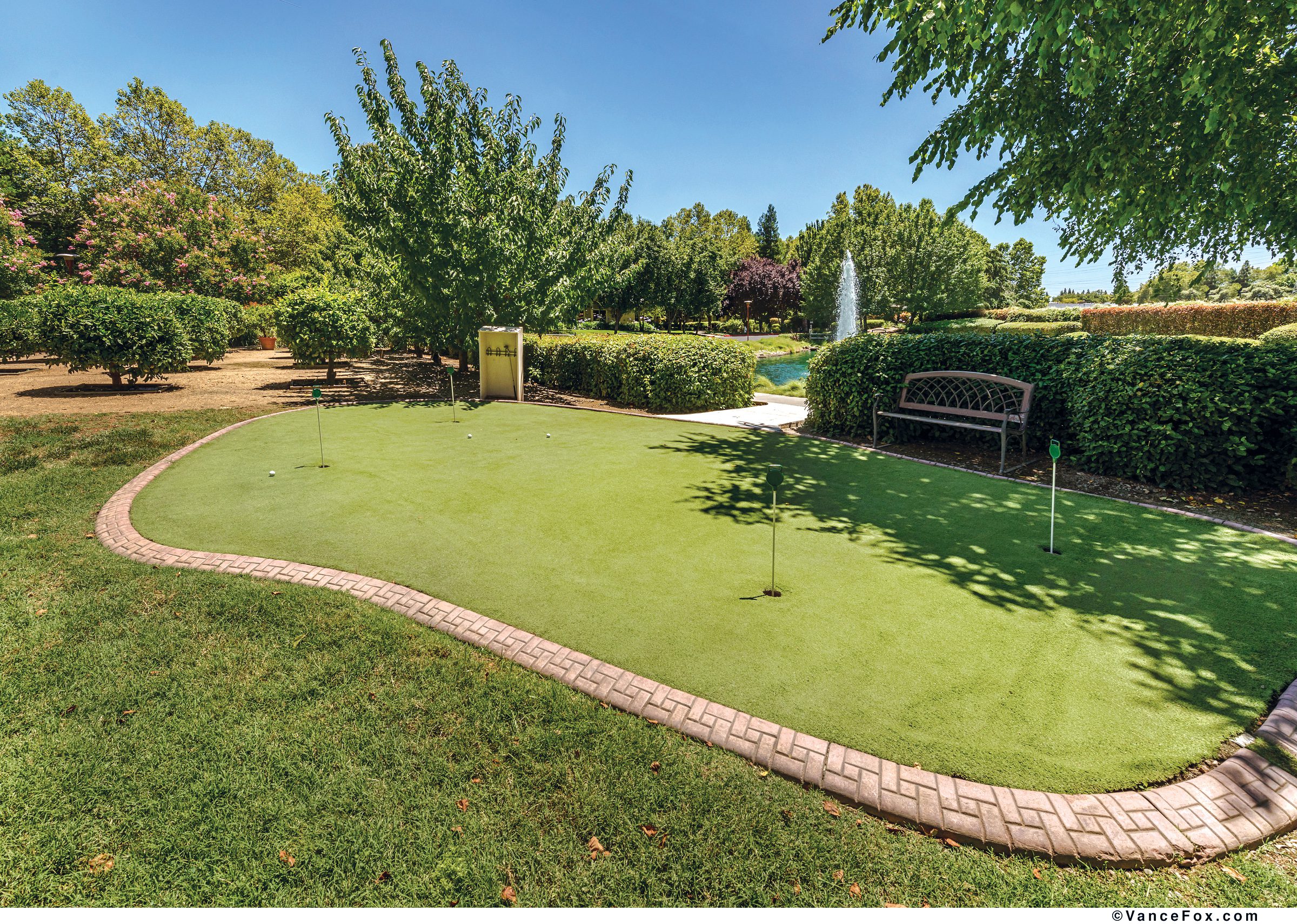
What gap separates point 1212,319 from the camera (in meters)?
25.8

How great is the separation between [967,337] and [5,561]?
12.1 m

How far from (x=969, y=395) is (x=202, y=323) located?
20968 millimetres

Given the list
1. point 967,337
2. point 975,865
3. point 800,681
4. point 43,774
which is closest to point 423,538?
point 43,774

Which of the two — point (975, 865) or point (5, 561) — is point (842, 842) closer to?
point (975, 865)

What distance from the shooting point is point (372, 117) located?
14148 mm

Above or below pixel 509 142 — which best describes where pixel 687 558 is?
below

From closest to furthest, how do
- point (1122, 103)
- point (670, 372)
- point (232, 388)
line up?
point (1122, 103)
point (670, 372)
point (232, 388)

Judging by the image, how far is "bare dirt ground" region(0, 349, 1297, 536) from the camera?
21.0 feet

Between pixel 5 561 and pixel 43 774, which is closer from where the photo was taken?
pixel 43 774

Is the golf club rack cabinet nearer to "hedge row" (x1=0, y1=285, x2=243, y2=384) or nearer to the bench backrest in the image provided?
"hedge row" (x1=0, y1=285, x2=243, y2=384)

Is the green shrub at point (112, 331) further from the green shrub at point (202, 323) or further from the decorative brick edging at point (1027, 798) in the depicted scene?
the decorative brick edging at point (1027, 798)

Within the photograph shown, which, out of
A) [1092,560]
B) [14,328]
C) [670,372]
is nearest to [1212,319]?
[670,372]

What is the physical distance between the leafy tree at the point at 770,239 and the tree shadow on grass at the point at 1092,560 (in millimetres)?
80637

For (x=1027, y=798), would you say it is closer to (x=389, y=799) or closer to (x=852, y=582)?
(x=852, y=582)
